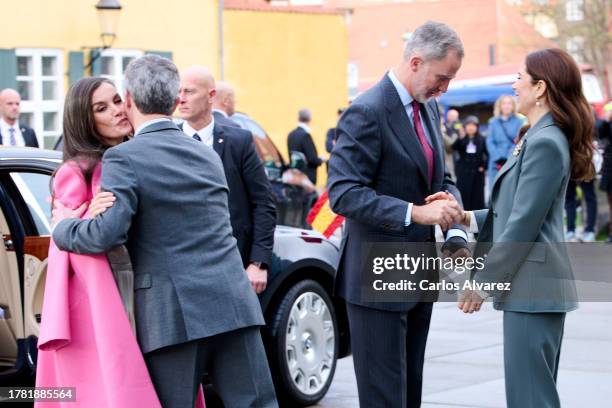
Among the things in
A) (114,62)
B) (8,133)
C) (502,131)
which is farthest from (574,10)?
(8,133)

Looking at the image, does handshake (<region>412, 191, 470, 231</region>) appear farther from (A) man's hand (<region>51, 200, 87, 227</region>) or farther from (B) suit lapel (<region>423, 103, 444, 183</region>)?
(A) man's hand (<region>51, 200, 87, 227</region>)

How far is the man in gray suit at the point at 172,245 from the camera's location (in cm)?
417

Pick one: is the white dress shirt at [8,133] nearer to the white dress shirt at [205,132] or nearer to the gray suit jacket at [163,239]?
the white dress shirt at [205,132]

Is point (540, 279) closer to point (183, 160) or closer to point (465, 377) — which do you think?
point (183, 160)

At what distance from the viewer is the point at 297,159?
16.0 meters

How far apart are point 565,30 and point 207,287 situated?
162ft

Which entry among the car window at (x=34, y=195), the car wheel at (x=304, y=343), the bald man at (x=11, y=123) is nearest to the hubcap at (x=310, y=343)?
the car wheel at (x=304, y=343)

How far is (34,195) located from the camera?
610 centimetres

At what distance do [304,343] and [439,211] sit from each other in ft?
9.01

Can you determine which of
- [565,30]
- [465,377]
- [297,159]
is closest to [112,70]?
[297,159]

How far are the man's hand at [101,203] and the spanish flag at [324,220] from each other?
4.12 meters

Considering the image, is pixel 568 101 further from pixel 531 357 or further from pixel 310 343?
pixel 310 343

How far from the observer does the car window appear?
6.09 m

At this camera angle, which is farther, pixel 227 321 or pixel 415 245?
pixel 415 245
